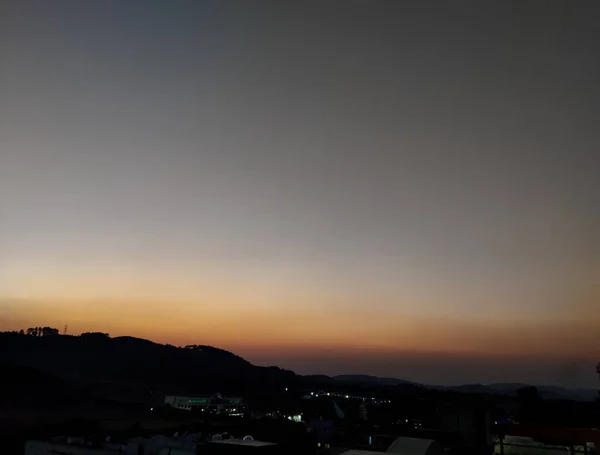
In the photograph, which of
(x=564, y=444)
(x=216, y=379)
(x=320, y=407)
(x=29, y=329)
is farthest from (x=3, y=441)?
(x=29, y=329)

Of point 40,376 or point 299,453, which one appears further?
point 40,376

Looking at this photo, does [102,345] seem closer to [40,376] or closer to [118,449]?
[40,376]

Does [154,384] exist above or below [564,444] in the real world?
below

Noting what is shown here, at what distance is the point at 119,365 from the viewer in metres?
172

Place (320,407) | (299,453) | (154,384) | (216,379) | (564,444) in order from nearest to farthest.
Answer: (299,453)
(564,444)
(320,407)
(154,384)
(216,379)

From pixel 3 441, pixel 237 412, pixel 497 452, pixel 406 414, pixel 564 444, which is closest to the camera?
pixel 564 444

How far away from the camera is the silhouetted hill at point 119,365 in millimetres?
146875

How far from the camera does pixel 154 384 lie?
14175 cm

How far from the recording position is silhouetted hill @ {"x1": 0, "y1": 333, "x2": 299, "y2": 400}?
482 ft

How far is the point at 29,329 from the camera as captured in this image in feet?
648

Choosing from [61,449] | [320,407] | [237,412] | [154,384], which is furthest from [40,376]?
[61,449]

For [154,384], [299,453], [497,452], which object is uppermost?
[299,453]

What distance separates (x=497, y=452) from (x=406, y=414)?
50.9 metres

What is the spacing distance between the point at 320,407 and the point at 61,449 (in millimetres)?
59937
